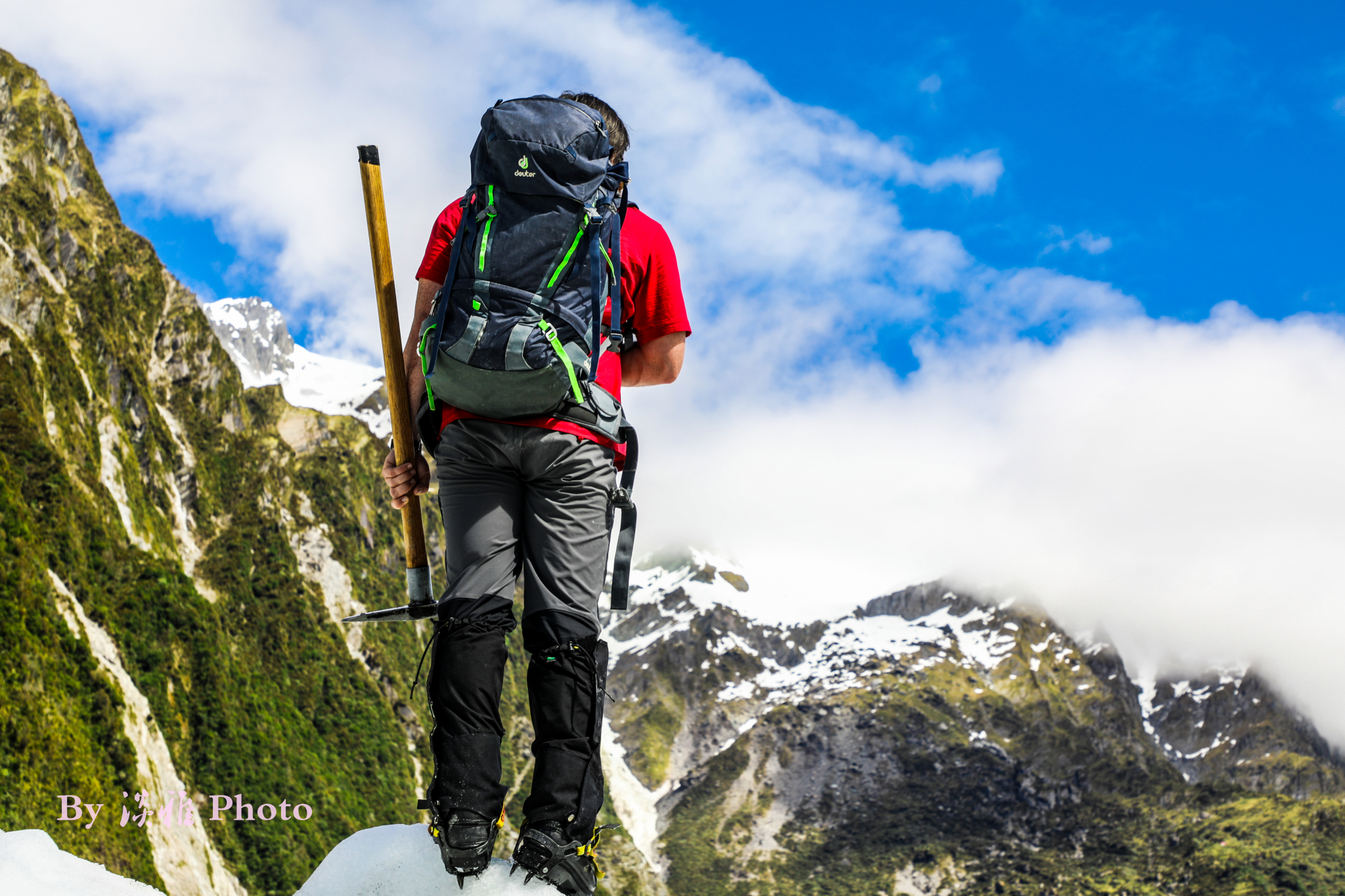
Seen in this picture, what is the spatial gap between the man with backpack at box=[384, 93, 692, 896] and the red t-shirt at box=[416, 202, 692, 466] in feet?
0.13

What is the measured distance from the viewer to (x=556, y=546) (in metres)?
5.80

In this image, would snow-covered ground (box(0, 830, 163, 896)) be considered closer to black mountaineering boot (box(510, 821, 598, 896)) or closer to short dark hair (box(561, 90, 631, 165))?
black mountaineering boot (box(510, 821, 598, 896))

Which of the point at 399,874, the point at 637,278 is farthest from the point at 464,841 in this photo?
the point at 637,278

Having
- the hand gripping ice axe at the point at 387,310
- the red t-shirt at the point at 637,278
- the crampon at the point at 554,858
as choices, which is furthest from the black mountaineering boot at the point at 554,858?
the red t-shirt at the point at 637,278

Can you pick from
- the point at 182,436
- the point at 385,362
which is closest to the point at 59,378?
the point at 182,436

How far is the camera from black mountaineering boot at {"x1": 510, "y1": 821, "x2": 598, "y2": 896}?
531 centimetres

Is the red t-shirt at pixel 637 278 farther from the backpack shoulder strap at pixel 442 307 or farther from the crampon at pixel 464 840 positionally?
the crampon at pixel 464 840

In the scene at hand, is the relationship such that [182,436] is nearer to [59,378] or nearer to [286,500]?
[286,500]

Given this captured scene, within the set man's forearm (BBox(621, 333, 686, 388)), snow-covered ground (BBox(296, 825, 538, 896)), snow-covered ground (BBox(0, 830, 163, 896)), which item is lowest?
snow-covered ground (BBox(296, 825, 538, 896))

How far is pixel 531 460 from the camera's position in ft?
18.7

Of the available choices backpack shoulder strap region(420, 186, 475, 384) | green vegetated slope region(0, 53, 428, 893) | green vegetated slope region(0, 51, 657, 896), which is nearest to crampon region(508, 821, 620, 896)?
backpack shoulder strap region(420, 186, 475, 384)

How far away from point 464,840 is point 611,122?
182 inches

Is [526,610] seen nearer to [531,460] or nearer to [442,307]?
[531,460]

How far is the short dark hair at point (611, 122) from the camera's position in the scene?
21.0 feet
